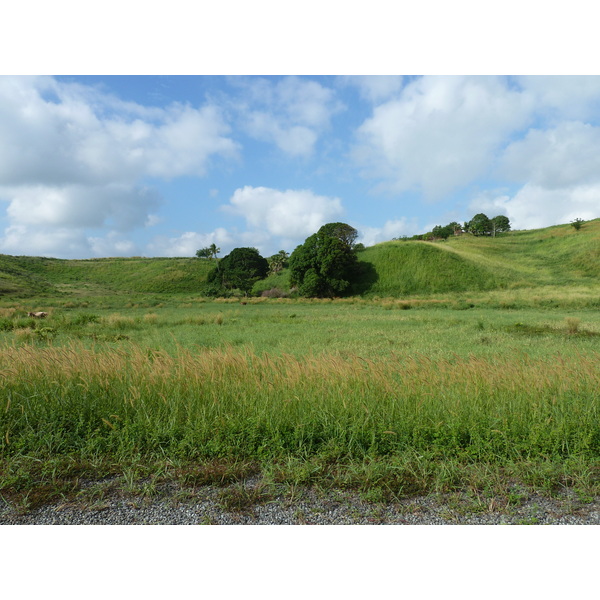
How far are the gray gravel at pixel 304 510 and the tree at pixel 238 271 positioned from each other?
5313cm

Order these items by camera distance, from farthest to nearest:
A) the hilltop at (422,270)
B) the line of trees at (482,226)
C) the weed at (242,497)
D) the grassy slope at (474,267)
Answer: the line of trees at (482,226) → the grassy slope at (474,267) → the hilltop at (422,270) → the weed at (242,497)

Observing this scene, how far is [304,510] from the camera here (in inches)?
119

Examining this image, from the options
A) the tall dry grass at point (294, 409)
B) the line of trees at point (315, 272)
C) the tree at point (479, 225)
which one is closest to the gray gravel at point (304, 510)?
the tall dry grass at point (294, 409)

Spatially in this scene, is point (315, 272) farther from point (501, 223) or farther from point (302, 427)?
point (501, 223)

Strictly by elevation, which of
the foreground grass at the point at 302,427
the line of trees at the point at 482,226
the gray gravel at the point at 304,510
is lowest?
the gray gravel at the point at 304,510

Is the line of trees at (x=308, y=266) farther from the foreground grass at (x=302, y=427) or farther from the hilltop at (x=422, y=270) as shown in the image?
the foreground grass at (x=302, y=427)

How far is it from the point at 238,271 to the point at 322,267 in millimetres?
16676

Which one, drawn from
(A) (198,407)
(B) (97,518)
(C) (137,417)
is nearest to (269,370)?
(A) (198,407)

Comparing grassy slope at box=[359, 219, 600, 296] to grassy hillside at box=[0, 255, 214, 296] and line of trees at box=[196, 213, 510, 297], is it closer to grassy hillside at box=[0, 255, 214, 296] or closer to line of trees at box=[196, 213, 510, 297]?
line of trees at box=[196, 213, 510, 297]

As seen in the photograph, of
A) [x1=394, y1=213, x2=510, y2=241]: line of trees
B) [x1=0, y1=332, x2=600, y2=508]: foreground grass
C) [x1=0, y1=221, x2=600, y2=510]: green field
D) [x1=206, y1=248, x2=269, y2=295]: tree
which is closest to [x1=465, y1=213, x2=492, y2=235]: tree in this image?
[x1=394, y1=213, x2=510, y2=241]: line of trees

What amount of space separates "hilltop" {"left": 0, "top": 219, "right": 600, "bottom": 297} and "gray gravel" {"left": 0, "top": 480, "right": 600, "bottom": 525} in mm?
42279

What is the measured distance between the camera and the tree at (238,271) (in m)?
57.0

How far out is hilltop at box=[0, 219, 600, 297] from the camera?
4875 cm

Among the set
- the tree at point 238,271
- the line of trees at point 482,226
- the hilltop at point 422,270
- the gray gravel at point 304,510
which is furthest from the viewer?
the line of trees at point 482,226
